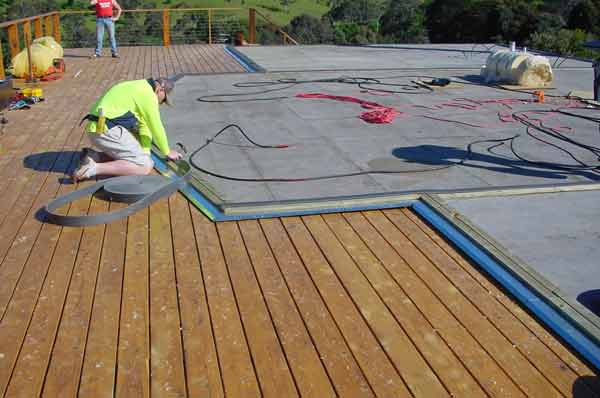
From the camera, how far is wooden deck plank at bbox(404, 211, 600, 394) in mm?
2445

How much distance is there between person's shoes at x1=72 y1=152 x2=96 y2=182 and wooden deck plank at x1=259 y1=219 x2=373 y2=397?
→ 1.55 m

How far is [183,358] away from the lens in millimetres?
2430

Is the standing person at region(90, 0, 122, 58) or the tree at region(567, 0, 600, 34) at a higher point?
the tree at region(567, 0, 600, 34)

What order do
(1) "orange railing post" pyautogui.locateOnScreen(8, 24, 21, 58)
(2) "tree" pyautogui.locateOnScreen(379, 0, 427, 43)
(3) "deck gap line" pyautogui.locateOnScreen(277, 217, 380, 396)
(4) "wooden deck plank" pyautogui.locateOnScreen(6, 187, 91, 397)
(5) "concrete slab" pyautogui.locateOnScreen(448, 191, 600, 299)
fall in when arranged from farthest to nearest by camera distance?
(2) "tree" pyautogui.locateOnScreen(379, 0, 427, 43), (1) "orange railing post" pyautogui.locateOnScreen(8, 24, 21, 58), (5) "concrete slab" pyautogui.locateOnScreen(448, 191, 600, 299), (3) "deck gap line" pyautogui.locateOnScreen(277, 217, 380, 396), (4) "wooden deck plank" pyautogui.locateOnScreen(6, 187, 91, 397)

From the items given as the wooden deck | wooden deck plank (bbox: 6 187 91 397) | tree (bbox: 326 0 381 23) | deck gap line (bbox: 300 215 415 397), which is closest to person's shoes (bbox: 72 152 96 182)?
the wooden deck

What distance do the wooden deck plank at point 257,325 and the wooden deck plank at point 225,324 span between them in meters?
0.03

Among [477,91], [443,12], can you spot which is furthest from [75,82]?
[443,12]

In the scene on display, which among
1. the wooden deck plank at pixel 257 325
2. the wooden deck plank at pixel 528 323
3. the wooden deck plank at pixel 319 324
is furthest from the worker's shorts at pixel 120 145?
the wooden deck plank at pixel 528 323

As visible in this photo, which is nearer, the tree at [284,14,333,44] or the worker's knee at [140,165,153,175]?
the worker's knee at [140,165,153,175]

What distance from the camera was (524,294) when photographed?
295 cm

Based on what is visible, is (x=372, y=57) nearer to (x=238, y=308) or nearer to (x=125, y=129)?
(x=125, y=129)

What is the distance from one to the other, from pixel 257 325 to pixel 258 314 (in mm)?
90

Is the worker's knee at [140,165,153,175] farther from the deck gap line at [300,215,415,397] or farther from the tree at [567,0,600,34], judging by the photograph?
the tree at [567,0,600,34]

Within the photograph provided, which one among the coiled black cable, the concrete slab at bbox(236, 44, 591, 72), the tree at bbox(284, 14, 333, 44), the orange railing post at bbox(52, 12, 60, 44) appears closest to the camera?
the coiled black cable
